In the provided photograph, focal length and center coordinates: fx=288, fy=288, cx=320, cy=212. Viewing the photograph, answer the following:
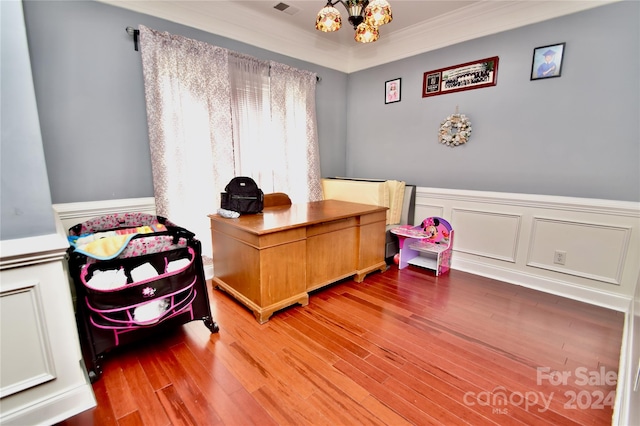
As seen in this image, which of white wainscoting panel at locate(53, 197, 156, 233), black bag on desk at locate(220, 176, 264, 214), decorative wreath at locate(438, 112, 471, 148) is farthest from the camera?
decorative wreath at locate(438, 112, 471, 148)

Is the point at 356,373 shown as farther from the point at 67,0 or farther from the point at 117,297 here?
the point at 67,0

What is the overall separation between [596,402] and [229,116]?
3376 mm

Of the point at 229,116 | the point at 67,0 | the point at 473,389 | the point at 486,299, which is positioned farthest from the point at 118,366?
the point at 486,299

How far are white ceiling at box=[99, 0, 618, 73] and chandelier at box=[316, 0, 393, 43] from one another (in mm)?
1080

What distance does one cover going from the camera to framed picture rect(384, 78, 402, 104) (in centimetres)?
366

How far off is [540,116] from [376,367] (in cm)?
268

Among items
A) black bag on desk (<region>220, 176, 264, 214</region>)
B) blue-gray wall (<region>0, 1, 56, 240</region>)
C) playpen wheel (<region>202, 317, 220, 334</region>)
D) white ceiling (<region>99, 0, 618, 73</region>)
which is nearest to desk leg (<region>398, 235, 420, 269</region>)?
black bag on desk (<region>220, 176, 264, 214</region>)

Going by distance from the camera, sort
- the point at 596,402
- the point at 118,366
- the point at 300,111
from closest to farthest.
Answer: the point at 596,402 < the point at 118,366 < the point at 300,111

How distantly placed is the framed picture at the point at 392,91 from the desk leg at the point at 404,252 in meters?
1.79

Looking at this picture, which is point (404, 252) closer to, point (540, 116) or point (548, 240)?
point (548, 240)

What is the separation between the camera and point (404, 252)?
3.33 metres

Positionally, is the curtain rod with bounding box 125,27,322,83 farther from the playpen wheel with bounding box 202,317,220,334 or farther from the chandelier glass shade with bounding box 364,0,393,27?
the playpen wheel with bounding box 202,317,220,334

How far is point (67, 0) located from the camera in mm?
2102

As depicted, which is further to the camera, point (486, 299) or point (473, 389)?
point (486, 299)
